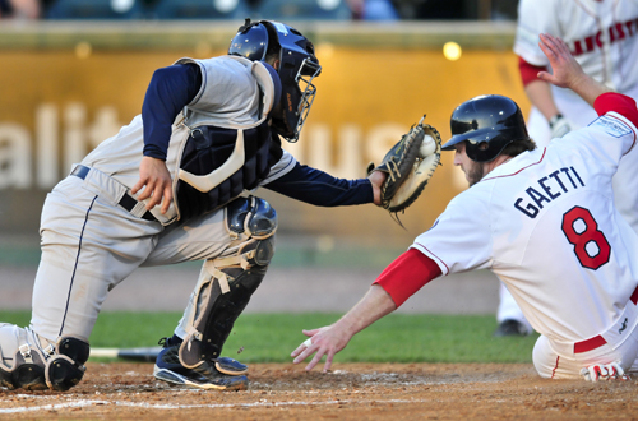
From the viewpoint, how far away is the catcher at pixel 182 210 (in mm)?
2908

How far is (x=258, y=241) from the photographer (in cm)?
327

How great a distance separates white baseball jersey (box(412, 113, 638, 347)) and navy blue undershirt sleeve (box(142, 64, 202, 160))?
0.96 metres

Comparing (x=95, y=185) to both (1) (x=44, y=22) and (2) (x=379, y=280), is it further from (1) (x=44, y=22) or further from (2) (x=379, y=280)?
(1) (x=44, y=22)

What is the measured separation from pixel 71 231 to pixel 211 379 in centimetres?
84

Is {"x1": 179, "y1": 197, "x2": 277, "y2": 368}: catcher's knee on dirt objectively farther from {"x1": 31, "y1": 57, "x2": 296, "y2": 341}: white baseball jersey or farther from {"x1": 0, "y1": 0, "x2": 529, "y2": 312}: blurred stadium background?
{"x1": 0, "y1": 0, "x2": 529, "y2": 312}: blurred stadium background

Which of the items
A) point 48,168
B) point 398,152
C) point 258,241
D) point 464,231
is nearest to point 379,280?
point 464,231

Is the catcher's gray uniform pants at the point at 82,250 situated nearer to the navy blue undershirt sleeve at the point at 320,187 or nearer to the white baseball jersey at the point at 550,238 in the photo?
the navy blue undershirt sleeve at the point at 320,187

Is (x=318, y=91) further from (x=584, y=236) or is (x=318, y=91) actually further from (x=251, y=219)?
(x=584, y=236)

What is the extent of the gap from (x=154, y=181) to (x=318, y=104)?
8057mm

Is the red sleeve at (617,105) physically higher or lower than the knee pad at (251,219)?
higher

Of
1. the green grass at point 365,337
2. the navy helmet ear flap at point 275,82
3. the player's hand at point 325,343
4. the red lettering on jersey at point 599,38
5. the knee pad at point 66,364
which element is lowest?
the green grass at point 365,337

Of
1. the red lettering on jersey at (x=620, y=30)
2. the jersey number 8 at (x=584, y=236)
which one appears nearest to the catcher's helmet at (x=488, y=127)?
the jersey number 8 at (x=584, y=236)

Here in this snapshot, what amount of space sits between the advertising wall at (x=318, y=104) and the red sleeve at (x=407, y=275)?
7592 mm

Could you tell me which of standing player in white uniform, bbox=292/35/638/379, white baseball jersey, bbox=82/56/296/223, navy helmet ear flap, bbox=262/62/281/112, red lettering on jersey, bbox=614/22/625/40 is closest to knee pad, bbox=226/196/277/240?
white baseball jersey, bbox=82/56/296/223
